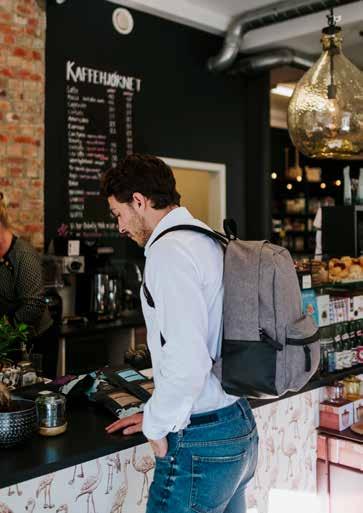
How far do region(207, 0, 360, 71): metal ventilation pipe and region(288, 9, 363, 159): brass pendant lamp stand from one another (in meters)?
2.05

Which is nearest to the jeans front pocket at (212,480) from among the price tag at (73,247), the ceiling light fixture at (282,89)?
the price tag at (73,247)

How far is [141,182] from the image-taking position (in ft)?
5.71

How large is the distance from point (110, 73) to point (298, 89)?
2.50m

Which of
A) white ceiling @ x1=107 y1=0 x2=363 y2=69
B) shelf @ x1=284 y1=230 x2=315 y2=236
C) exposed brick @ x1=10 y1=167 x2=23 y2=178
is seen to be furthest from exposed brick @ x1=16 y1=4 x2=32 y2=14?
shelf @ x1=284 y1=230 x2=315 y2=236

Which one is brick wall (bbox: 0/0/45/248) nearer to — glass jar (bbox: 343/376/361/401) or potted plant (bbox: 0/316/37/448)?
glass jar (bbox: 343/376/361/401)

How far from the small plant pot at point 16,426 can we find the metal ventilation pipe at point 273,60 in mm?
4981

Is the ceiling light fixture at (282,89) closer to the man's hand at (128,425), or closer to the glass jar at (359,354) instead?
the glass jar at (359,354)

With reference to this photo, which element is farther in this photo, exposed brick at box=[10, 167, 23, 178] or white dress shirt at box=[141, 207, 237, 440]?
exposed brick at box=[10, 167, 23, 178]

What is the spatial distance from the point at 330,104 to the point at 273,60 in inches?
125

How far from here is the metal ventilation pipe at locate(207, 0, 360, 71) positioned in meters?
5.10

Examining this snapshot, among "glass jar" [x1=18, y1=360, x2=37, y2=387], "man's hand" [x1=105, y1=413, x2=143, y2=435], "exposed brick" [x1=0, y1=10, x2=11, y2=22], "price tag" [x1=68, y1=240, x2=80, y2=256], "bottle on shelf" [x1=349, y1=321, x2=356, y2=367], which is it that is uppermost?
"exposed brick" [x1=0, y1=10, x2=11, y2=22]

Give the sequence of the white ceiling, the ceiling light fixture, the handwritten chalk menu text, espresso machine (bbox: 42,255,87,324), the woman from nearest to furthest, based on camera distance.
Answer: the woman → espresso machine (bbox: 42,255,87,324) → the handwritten chalk menu text → the white ceiling → the ceiling light fixture

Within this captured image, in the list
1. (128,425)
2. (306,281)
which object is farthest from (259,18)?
(128,425)

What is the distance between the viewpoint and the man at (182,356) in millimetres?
1559
